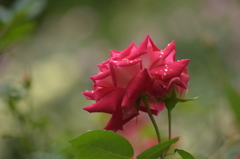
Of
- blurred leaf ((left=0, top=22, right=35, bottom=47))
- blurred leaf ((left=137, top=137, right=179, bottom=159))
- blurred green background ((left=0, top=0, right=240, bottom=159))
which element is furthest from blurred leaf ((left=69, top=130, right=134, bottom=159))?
blurred leaf ((left=0, top=22, right=35, bottom=47))

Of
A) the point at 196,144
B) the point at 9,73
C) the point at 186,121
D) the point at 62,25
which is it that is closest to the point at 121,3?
the point at 62,25

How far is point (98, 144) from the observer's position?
33 centimetres

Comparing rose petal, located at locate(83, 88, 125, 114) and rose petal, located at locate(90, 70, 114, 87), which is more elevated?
rose petal, located at locate(90, 70, 114, 87)

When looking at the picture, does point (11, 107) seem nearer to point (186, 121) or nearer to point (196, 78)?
point (186, 121)

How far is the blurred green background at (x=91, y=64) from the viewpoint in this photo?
667mm

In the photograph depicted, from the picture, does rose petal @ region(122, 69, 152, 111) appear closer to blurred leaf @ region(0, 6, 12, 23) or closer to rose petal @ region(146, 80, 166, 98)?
rose petal @ region(146, 80, 166, 98)

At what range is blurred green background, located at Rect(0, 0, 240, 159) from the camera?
67cm

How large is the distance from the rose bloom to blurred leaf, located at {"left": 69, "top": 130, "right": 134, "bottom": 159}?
0.12 feet

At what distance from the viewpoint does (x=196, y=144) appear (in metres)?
0.87

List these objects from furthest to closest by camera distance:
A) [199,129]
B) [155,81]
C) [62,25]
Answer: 1. [62,25]
2. [199,129]
3. [155,81]

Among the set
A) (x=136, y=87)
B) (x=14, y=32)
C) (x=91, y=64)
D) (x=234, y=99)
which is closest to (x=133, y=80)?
(x=136, y=87)

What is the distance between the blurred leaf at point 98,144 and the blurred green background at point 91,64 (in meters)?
0.23

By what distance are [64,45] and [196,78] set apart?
38.5 inches

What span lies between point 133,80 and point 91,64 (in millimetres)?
1483
